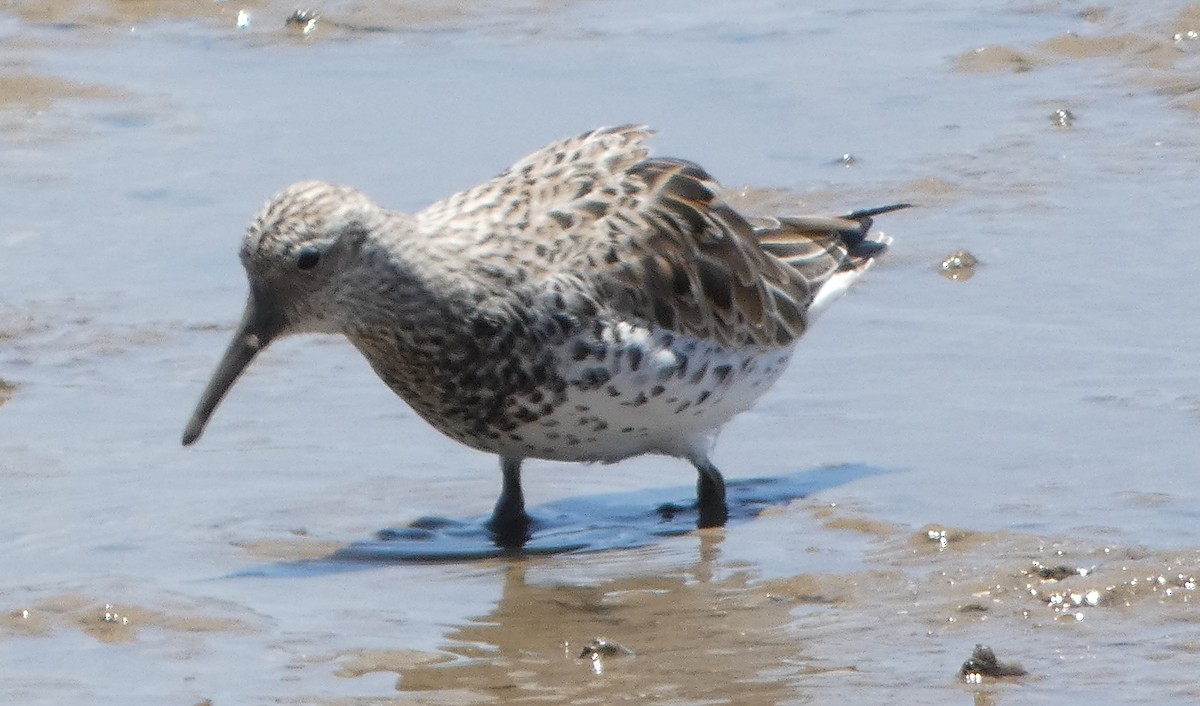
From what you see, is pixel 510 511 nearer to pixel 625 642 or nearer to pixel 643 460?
pixel 643 460

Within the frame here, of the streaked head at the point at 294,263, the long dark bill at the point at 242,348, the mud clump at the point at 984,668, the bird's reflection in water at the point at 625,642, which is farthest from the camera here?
the long dark bill at the point at 242,348

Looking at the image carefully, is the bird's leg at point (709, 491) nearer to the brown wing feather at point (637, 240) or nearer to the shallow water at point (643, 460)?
the shallow water at point (643, 460)

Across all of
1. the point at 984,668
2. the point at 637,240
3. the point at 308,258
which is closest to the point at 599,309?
the point at 637,240

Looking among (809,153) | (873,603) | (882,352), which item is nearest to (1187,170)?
(809,153)

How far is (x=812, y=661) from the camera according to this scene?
7.34 metres

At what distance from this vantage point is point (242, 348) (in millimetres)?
8578

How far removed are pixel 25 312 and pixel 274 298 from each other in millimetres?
3363

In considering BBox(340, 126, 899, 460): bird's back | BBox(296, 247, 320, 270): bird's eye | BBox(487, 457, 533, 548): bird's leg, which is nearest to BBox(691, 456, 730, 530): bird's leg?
BBox(340, 126, 899, 460): bird's back

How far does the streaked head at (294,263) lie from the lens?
837cm

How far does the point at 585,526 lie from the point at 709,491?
20.4 inches

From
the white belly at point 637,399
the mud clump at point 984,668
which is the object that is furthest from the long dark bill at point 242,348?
the mud clump at point 984,668

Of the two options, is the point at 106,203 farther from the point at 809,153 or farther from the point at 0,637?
the point at 0,637

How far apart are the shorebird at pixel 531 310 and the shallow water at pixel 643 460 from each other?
1.56 ft

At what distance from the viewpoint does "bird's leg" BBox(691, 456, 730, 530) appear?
9156 millimetres
